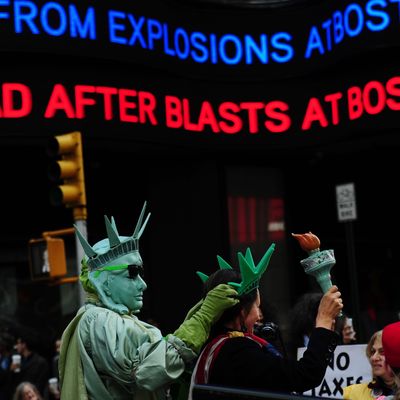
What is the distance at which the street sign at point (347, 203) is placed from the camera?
40.8 ft

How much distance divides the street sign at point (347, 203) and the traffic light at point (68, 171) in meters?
3.64

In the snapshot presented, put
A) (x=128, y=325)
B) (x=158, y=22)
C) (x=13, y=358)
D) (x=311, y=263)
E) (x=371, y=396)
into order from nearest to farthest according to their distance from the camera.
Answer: (x=311, y=263), (x=128, y=325), (x=371, y=396), (x=13, y=358), (x=158, y=22)

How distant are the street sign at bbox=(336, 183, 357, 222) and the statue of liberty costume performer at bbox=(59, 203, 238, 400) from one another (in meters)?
6.89

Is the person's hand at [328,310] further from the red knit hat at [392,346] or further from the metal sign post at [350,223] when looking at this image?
the metal sign post at [350,223]

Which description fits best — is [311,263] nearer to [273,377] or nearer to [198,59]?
[273,377]

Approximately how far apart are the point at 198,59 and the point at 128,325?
10.8 meters

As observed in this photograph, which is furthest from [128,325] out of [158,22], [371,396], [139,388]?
[158,22]

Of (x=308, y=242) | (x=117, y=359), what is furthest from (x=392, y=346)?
(x=117, y=359)

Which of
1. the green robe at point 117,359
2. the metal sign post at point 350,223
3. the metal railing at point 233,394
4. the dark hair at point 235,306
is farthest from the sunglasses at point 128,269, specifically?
the metal sign post at point 350,223

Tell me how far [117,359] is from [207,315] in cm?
57

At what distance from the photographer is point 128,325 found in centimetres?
543

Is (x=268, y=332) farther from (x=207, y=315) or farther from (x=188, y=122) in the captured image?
(x=188, y=122)

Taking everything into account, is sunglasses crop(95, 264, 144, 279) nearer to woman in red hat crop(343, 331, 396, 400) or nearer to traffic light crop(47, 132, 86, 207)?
woman in red hat crop(343, 331, 396, 400)

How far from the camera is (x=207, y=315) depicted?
5035 millimetres
